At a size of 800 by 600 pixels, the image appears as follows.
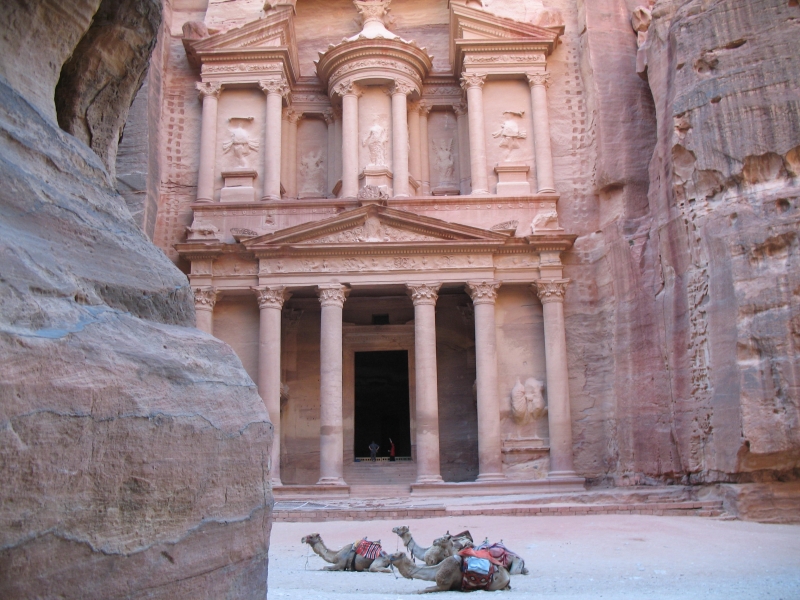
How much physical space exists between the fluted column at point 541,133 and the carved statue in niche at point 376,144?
421cm

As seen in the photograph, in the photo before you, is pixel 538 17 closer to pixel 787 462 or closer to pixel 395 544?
pixel 787 462

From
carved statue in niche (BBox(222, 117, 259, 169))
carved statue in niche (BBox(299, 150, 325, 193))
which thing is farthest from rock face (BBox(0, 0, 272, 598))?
carved statue in niche (BBox(299, 150, 325, 193))

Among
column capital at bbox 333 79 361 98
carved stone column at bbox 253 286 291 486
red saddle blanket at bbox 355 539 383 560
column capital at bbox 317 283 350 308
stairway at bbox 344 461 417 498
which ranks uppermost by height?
column capital at bbox 333 79 361 98

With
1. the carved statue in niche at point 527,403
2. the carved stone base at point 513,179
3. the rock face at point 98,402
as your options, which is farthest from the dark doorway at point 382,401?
the rock face at point 98,402

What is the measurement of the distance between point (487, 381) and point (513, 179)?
5.86m

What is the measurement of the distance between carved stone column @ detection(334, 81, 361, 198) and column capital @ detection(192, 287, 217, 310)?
4451 millimetres

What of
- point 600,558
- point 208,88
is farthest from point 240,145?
point 600,558

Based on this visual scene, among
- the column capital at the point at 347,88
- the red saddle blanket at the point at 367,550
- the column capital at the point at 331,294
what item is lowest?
the red saddle blanket at the point at 367,550

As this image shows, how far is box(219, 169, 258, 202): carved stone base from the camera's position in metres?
21.6

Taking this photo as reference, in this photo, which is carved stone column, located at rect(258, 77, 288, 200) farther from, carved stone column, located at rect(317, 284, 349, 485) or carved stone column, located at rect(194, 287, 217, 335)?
carved stone column, located at rect(317, 284, 349, 485)

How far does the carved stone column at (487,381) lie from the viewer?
19.3 meters

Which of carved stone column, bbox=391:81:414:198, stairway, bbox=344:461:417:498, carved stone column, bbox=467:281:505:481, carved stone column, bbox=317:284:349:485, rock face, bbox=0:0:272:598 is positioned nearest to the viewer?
rock face, bbox=0:0:272:598

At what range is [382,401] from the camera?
2655 cm

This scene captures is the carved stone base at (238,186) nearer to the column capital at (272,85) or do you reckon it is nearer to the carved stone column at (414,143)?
the column capital at (272,85)
